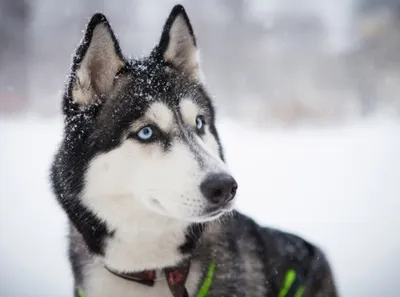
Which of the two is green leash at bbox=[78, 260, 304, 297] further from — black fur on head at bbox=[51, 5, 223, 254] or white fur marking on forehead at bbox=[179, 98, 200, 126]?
white fur marking on forehead at bbox=[179, 98, 200, 126]

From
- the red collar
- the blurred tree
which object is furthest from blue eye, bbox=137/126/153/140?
the blurred tree

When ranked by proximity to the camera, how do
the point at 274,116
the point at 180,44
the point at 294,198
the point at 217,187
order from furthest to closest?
the point at 274,116
the point at 294,198
the point at 180,44
the point at 217,187

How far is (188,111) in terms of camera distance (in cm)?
113

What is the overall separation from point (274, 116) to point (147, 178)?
0.98 m

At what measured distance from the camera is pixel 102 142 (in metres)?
1.09

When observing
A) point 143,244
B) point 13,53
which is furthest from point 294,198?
point 13,53

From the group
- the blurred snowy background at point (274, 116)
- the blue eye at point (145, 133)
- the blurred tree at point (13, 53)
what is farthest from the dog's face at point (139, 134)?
the blurred tree at point (13, 53)

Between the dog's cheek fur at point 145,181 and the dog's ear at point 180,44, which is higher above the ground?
the dog's ear at point 180,44

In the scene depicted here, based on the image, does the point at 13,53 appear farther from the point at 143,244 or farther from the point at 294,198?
the point at 294,198

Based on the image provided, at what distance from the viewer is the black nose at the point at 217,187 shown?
0.97m

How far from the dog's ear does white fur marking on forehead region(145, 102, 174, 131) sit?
0.16 m

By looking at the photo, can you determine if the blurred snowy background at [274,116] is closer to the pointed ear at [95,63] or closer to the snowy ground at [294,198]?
the snowy ground at [294,198]

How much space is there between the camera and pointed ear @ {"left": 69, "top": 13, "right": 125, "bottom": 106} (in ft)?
3.56

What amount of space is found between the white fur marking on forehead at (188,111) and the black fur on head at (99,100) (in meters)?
0.02
